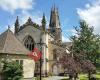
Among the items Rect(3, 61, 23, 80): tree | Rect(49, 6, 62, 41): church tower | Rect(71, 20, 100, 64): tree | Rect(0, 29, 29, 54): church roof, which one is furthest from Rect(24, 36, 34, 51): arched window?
Rect(49, 6, 62, 41): church tower

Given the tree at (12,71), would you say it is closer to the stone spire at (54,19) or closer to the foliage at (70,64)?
the foliage at (70,64)

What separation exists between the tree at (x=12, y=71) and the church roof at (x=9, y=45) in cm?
263

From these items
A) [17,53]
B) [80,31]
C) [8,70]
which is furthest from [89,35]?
[8,70]

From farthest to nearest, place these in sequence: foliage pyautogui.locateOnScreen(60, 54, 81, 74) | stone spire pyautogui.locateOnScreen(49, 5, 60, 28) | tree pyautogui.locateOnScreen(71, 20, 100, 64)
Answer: stone spire pyautogui.locateOnScreen(49, 5, 60, 28) < tree pyautogui.locateOnScreen(71, 20, 100, 64) < foliage pyautogui.locateOnScreen(60, 54, 81, 74)

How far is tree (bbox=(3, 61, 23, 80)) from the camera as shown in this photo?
37.1m

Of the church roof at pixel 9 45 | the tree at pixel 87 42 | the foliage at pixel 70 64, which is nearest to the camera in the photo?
the foliage at pixel 70 64

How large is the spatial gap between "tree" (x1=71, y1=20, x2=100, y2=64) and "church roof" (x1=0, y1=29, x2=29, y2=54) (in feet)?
53.7

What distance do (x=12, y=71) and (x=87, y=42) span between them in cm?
2501

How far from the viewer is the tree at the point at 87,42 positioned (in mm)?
56531

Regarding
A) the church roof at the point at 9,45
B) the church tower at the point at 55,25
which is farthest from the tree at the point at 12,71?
the church tower at the point at 55,25

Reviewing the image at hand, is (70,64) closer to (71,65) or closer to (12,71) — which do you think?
(71,65)

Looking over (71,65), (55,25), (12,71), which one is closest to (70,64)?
(71,65)

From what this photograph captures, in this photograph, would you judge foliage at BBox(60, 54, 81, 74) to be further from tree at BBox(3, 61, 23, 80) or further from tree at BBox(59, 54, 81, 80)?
tree at BBox(3, 61, 23, 80)

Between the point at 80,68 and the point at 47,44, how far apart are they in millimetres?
23689
